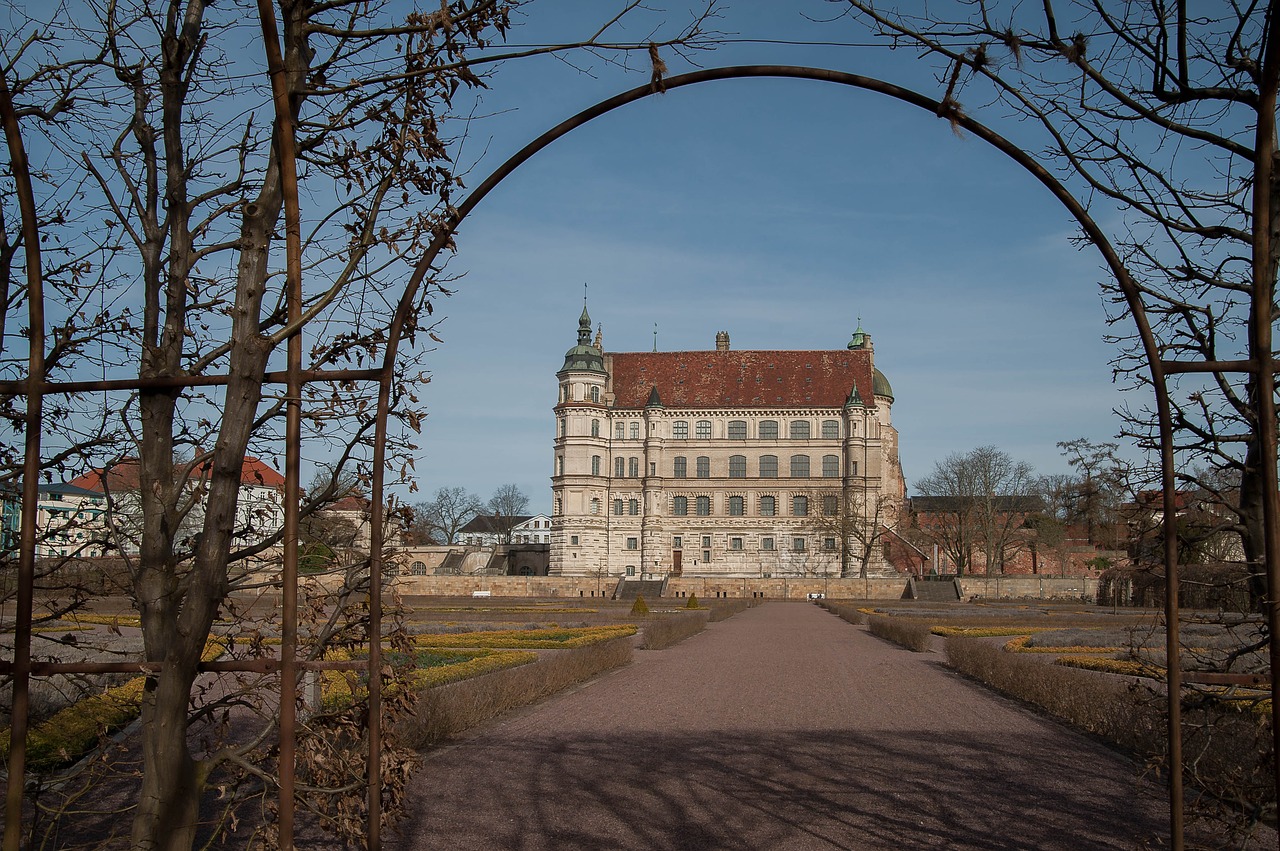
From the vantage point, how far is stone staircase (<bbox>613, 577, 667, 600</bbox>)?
7449cm

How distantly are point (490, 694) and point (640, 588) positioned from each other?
199ft

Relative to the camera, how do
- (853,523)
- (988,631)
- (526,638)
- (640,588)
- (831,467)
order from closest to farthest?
(526,638) → (988,631) → (640,588) → (853,523) → (831,467)

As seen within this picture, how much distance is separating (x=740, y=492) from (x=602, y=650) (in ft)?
211

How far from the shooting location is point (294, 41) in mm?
6395

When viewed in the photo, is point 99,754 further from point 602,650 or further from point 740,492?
point 740,492

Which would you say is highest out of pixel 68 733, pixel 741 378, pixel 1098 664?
pixel 741 378

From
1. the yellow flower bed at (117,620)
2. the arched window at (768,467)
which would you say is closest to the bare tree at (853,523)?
the arched window at (768,467)

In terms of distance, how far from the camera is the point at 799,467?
286 feet

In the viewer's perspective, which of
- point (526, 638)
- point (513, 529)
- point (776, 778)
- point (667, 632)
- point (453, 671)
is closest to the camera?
point (776, 778)

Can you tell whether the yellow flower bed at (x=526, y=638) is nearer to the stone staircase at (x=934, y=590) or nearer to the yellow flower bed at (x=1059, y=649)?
the yellow flower bed at (x=1059, y=649)

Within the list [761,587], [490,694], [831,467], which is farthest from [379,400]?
[831,467]

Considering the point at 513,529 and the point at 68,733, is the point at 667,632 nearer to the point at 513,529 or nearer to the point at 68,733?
the point at 68,733

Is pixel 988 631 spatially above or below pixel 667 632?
below

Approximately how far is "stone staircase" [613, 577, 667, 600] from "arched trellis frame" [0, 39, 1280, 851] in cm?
6799
